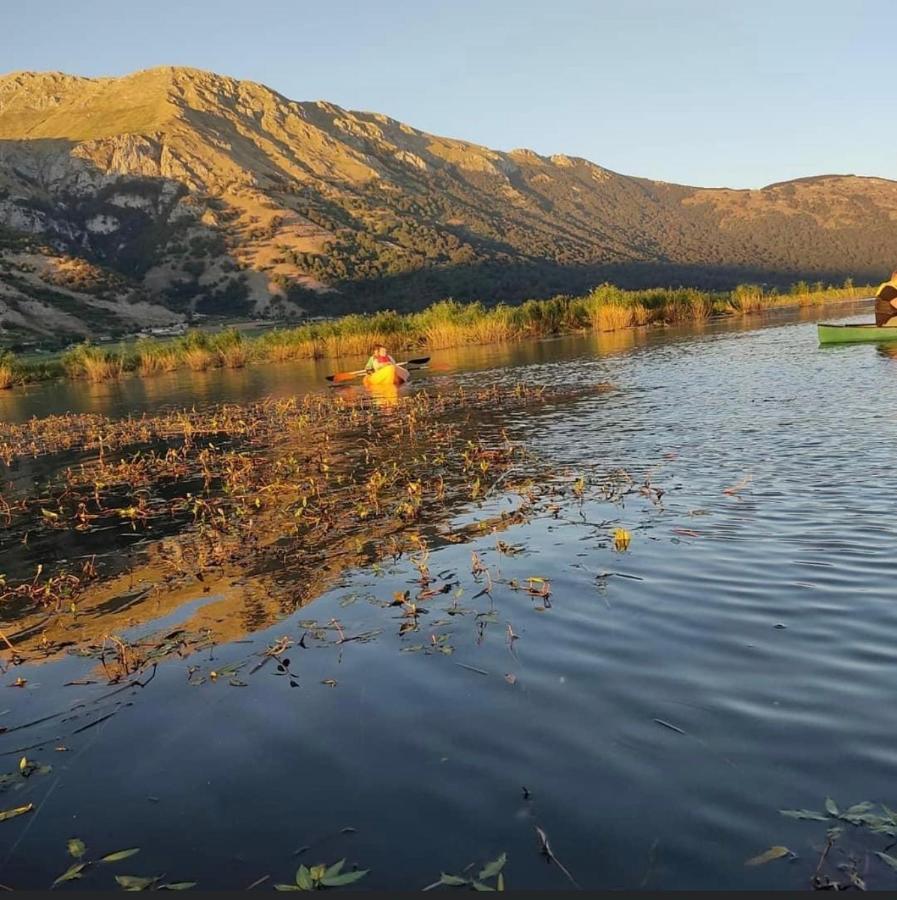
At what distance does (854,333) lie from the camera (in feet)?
89.2

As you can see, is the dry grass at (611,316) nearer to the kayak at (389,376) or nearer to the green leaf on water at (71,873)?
the kayak at (389,376)

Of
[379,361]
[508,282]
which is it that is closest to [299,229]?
[508,282]

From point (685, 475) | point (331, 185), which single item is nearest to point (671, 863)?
point (685, 475)

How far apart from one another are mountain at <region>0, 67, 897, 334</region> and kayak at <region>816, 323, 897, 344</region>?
8119 centimetres

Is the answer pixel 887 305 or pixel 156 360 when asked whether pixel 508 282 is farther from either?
pixel 887 305

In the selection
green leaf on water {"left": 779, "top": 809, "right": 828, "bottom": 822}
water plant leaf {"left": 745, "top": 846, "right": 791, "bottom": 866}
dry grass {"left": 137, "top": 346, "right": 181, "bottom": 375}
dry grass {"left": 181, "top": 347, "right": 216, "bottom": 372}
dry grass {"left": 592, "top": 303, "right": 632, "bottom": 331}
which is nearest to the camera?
water plant leaf {"left": 745, "top": 846, "right": 791, "bottom": 866}

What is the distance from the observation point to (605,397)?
20891 millimetres

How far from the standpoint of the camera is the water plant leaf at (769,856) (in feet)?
11.1

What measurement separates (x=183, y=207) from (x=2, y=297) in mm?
59918

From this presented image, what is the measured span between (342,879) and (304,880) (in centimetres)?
16

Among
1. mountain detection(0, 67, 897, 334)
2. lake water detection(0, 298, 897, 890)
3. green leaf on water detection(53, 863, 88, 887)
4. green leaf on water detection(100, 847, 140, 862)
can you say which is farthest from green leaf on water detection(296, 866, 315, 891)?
mountain detection(0, 67, 897, 334)

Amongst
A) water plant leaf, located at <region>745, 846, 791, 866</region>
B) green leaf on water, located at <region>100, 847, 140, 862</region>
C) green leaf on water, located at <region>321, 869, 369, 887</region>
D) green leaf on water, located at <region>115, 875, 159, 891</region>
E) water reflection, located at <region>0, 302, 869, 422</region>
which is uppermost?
water reflection, located at <region>0, 302, 869, 422</region>

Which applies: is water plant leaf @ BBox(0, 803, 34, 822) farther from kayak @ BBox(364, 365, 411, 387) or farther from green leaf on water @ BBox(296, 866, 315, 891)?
kayak @ BBox(364, 365, 411, 387)

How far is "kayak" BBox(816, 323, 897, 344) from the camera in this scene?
1038 inches
